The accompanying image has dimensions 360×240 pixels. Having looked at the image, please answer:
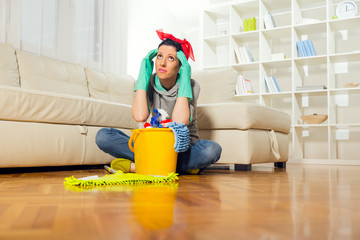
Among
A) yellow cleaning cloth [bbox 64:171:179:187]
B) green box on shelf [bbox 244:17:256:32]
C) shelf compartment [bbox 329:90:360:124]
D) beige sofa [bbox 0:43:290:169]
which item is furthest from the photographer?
green box on shelf [bbox 244:17:256:32]

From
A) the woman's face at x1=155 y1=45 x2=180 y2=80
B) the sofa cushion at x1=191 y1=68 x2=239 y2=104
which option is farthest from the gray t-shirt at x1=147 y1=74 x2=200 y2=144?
the sofa cushion at x1=191 y1=68 x2=239 y2=104

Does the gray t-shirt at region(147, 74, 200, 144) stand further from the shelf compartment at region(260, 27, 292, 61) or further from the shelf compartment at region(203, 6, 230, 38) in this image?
the shelf compartment at region(203, 6, 230, 38)

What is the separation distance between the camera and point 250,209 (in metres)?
0.74

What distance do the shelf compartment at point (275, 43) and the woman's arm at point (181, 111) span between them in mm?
2666

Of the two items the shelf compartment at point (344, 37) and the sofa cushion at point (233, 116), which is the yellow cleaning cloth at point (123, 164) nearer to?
the sofa cushion at point (233, 116)

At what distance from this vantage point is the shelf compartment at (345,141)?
12.2ft

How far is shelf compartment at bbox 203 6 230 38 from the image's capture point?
4.28m

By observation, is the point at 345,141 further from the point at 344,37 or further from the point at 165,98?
the point at 165,98

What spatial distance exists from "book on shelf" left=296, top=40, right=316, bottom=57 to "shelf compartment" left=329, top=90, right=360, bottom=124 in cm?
48

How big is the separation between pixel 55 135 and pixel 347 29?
10.9 feet

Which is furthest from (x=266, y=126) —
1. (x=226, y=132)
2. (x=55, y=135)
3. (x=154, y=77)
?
(x=55, y=135)

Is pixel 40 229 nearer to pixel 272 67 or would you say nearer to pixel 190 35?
pixel 272 67

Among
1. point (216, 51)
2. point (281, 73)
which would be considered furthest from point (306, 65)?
point (216, 51)

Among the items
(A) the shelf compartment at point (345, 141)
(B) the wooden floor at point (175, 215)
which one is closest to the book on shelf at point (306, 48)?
(A) the shelf compartment at point (345, 141)
